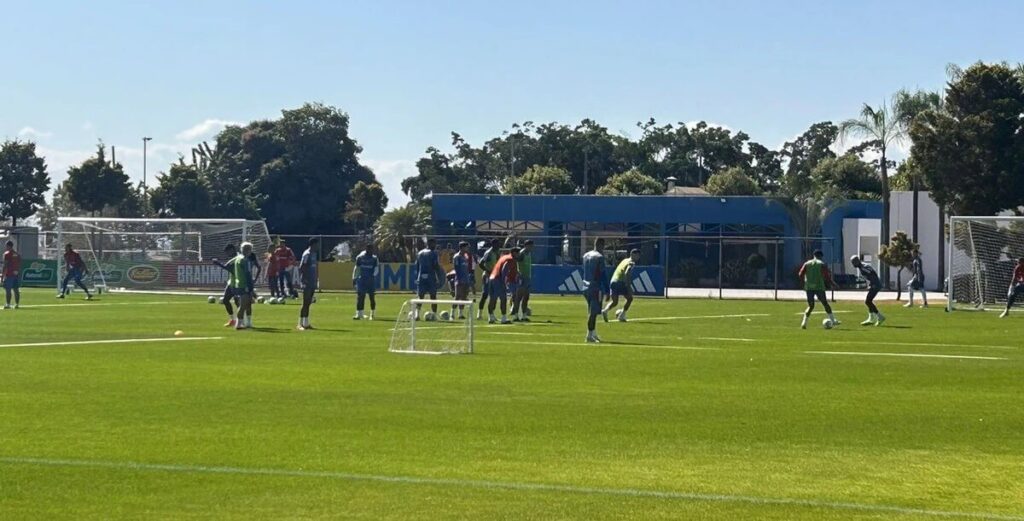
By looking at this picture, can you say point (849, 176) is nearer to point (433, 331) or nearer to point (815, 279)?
point (815, 279)

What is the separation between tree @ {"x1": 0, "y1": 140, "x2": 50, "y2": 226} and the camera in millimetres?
90500

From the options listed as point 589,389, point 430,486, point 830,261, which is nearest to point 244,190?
point 830,261

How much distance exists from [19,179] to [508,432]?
82326mm

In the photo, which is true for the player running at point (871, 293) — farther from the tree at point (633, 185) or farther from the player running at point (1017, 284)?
the tree at point (633, 185)

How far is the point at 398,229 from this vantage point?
83625 mm

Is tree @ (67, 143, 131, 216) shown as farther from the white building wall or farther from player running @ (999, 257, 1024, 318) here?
player running @ (999, 257, 1024, 318)

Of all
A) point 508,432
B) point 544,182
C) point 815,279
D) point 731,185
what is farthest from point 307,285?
point 544,182

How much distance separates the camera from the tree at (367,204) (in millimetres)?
102938

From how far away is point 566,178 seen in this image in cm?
10262

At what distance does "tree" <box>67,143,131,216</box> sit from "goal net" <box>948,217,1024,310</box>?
57.7 meters

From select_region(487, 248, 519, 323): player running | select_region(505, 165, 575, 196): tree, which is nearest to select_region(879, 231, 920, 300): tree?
select_region(487, 248, 519, 323): player running

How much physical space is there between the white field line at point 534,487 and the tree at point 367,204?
3595 inches

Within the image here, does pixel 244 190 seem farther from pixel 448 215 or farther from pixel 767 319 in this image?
pixel 767 319

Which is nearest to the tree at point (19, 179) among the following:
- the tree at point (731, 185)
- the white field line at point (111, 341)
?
the tree at point (731, 185)
